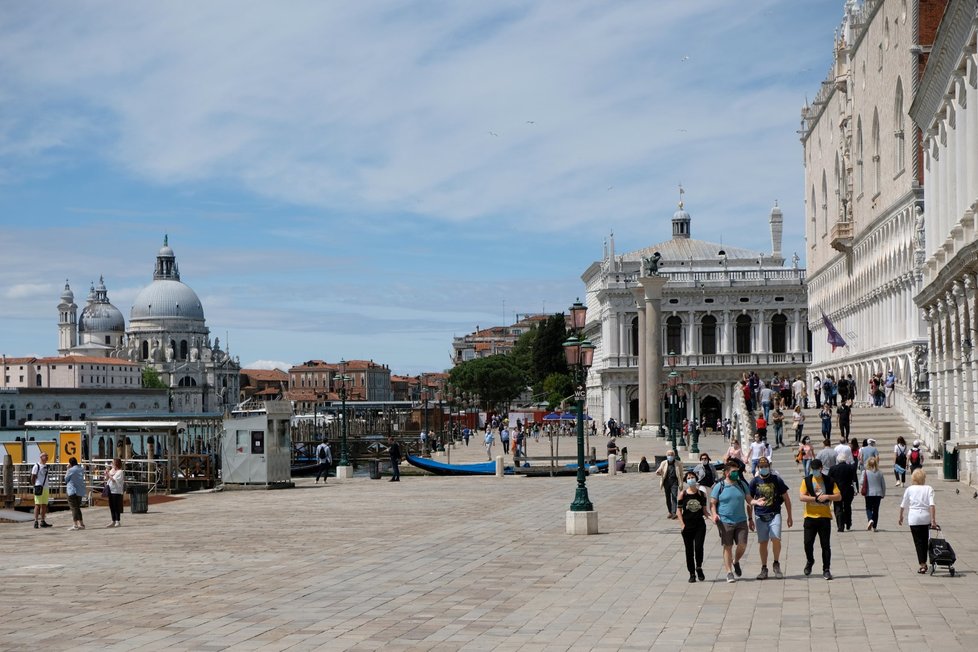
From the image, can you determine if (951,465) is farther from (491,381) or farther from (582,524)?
(491,381)

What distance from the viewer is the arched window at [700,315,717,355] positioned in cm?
10100

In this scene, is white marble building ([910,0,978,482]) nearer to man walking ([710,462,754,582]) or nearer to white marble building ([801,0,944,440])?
white marble building ([801,0,944,440])

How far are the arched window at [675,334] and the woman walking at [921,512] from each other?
8516 centimetres

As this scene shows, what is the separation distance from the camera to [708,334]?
101 metres

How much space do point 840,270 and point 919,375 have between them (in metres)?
22.1

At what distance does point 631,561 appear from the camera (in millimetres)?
18828

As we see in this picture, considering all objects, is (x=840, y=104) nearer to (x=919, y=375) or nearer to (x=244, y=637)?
(x=919, y=375)

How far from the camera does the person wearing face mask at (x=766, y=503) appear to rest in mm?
15953

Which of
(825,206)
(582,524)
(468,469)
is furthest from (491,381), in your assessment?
(582,524)

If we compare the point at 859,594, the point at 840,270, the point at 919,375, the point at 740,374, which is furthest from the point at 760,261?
the point at 859,594

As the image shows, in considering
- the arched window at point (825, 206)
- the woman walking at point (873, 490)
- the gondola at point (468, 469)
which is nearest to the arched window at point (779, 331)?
the arched window at point (825, 206)

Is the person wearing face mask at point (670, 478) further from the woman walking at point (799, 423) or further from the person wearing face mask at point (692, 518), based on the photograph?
the woman walking at point (799, 423)

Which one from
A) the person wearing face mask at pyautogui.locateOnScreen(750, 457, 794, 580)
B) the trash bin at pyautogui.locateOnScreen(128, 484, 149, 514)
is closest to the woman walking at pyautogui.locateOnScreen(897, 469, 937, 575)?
the person wearing face mask at pyautogui.locateOnScreen(750, 457, 794, 580)

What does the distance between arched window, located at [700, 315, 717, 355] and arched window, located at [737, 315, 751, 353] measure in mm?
1663
